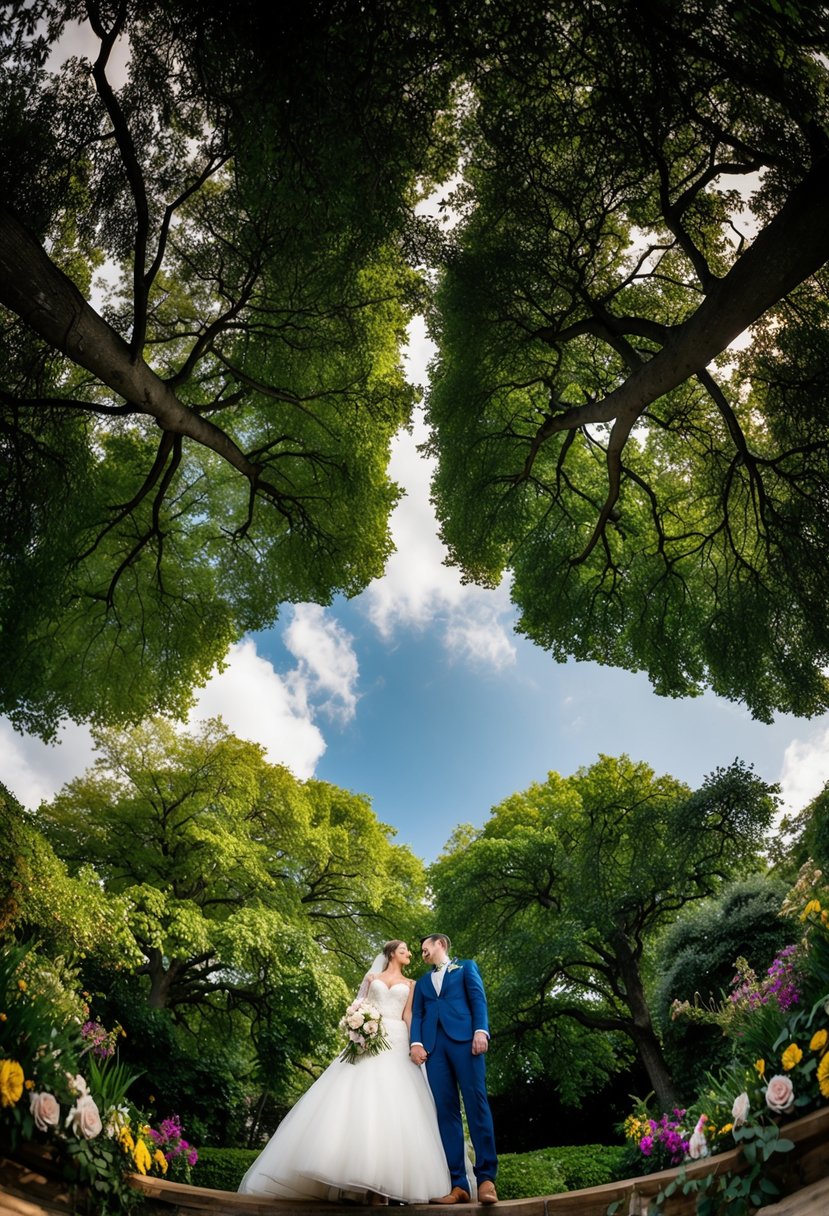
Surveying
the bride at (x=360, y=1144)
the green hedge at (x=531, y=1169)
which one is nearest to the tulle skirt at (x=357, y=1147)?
the bride at (x=360, y=1144)

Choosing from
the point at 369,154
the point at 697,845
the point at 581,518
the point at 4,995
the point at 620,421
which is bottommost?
the point at 4,995

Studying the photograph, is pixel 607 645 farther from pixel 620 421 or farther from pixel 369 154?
pixel 369 154

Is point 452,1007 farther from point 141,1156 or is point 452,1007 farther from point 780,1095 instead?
point 780,1095

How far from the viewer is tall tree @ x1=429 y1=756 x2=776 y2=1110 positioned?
15633mm

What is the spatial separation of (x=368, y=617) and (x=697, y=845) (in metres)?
16.9

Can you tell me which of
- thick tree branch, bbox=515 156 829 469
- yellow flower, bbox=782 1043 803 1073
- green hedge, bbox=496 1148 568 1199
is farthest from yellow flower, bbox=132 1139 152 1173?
green hedge, bbox=496 1148 568 1199

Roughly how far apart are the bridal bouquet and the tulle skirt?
0.18 meters

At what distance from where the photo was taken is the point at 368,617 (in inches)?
1136

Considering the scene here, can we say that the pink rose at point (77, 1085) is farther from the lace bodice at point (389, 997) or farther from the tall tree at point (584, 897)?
the tall tree at point (584, 897)

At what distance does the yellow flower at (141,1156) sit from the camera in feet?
14.9

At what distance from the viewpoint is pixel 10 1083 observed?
3832 mm

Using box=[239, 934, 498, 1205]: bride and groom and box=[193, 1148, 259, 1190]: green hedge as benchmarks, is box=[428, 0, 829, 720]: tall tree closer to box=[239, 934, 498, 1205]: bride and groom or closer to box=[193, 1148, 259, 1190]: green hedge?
box=[239, 934, 498, 1205]: bride and groom

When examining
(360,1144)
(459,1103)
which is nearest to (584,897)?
(459,1103)

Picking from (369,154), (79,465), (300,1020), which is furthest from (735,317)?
(300,1020)
